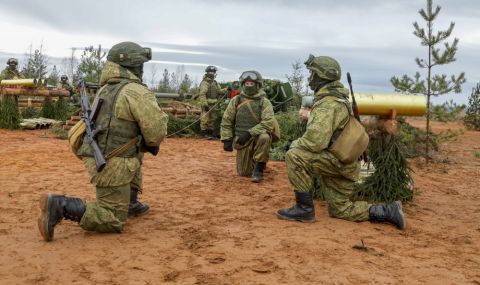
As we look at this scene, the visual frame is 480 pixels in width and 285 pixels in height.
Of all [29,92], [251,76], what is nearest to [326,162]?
[251,76]

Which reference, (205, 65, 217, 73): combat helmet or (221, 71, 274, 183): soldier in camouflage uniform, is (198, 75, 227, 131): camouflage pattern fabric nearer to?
(205, 65, 217, 73): combat helmet

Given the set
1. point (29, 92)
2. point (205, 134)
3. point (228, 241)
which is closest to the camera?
point (228, 241)

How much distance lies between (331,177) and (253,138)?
256cm

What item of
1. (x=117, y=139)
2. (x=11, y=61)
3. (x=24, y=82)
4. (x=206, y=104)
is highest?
A: (x=11, y=61)

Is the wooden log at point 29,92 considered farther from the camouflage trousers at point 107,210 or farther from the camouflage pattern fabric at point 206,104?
the camouflage trousers at point 107,210

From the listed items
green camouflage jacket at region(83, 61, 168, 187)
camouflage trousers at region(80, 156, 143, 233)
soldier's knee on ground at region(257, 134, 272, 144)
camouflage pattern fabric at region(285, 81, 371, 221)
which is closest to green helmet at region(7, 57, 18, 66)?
soldier's knee on ground at region(257, 134, 272, 144)

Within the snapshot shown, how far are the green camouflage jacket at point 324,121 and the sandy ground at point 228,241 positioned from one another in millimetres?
893

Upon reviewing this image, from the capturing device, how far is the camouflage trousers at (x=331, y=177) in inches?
216

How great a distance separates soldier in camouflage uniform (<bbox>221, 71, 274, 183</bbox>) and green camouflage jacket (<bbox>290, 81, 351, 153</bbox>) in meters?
2.44

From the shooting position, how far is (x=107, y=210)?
4.86 meters

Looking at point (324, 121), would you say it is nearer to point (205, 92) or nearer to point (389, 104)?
point (389, 104)

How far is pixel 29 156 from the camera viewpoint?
9.71 m

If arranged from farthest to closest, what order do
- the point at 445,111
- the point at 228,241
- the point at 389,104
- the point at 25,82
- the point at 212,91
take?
the point at 212,91
the point at 25,82
the point at 445,111
the point at 389,104
the point at 228,241

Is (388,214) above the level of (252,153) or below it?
below
